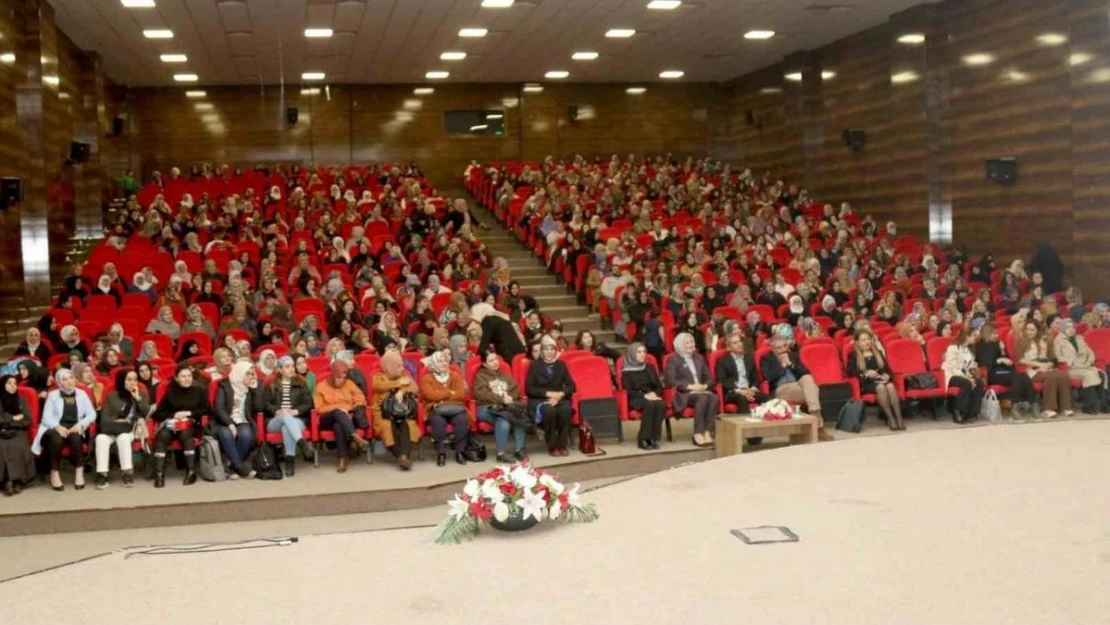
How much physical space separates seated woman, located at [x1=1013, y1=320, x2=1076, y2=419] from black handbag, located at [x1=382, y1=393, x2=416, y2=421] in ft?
19.0

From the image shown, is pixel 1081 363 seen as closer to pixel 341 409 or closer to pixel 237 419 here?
pixel 341 409

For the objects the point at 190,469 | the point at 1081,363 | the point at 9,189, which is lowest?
the point at 190,469

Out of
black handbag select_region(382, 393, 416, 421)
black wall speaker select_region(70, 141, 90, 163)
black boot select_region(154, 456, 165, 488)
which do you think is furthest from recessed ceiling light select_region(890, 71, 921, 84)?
black boot select_region(154, 456, 165, 488)

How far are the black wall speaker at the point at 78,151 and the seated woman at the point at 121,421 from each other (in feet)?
27.2

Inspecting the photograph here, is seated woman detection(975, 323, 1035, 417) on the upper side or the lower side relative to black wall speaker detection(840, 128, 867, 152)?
lower

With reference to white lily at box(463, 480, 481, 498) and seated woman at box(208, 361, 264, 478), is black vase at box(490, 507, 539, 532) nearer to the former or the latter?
white lily at box(463, 480, 481, 498)

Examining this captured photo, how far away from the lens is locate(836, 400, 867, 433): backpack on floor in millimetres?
10117

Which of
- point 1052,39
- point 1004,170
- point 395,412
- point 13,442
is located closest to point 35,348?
point 13,442

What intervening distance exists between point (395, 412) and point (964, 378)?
16.8 feet

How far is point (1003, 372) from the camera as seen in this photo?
10.7 m

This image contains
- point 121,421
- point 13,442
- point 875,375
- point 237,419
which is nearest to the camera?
point 13,442

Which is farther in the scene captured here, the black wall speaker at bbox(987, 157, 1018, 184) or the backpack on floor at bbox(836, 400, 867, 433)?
the black wall speaker at bbox(987, 157, 1018, 184)

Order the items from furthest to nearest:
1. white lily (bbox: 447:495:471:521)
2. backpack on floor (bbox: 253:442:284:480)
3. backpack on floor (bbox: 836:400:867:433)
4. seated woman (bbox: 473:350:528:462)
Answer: backpack on floor (bbox: 836:400:867:433), seated woman (bbox: 473:350:528:462), backpack on floor (bbox: 253:442:284:480), white lily (bbox: 447:495:471:521)

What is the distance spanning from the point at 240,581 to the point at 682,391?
216 inches
